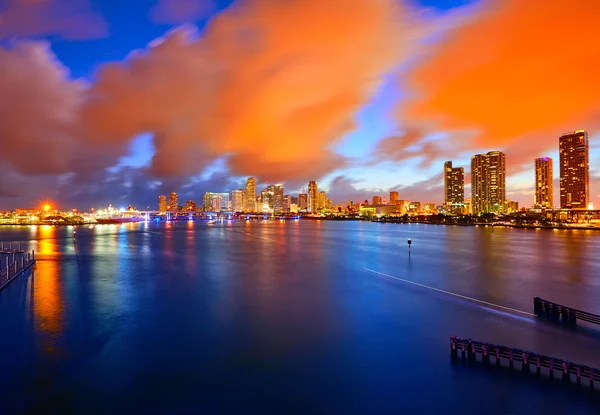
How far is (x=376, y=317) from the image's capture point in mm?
16422

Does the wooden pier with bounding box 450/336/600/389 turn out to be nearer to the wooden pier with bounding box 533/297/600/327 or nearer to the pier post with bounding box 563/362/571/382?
the pier post with bounding box 563/362/571/382

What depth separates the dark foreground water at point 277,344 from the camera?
9280 millimetres

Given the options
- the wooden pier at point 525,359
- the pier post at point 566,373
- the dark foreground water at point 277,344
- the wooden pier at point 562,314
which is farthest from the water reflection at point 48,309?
the wooden pier at point 562,314

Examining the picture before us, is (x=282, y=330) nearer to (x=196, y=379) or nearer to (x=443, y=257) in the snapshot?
(x=196, y=379)

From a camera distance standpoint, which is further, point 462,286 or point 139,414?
point 462,286

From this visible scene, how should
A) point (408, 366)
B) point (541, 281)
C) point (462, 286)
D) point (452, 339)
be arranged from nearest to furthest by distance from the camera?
point (408, 366), point (452, 339), point (462, 286), point (541, 281)

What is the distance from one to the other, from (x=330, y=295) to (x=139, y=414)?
13.6m

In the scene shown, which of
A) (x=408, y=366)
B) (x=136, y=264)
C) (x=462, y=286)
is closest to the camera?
(x=408, y=366)

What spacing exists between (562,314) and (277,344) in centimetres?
1253

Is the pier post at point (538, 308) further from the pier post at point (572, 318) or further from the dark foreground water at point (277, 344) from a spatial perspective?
the pier post at point (572, 318)

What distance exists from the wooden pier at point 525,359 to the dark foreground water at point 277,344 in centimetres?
48

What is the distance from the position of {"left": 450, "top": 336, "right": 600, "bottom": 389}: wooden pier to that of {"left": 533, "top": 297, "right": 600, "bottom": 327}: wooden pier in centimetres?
567

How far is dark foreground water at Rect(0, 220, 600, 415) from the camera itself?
30.4 ft

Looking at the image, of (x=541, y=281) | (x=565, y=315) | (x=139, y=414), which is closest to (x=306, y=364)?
(x=139, y=414)
